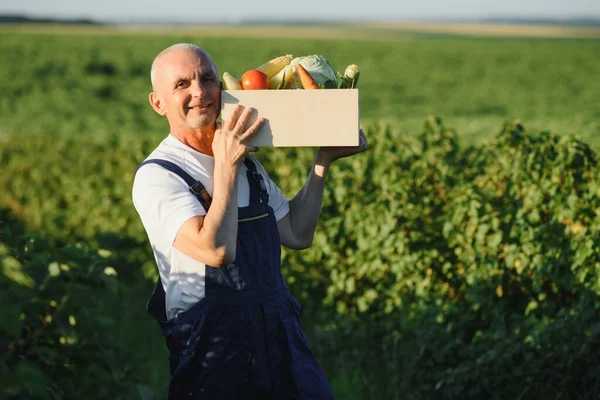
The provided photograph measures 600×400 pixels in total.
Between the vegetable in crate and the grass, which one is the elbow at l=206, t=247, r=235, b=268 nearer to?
the vegetable in crate

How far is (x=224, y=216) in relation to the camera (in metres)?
2.51

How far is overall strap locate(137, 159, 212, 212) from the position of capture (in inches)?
106

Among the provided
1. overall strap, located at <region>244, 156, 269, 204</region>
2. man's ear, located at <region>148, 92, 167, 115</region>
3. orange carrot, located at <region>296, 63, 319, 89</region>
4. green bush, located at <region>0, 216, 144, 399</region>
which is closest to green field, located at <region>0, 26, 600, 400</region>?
green bush, located at <region>0, 216, 144, 399</region>

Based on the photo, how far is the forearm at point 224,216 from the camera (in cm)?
250

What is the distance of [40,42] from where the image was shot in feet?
177

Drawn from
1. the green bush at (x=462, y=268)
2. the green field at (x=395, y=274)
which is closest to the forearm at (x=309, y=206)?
the green field at (x=395, y=274)

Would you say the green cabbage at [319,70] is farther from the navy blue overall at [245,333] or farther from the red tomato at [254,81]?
the navy blue overall at [245,333]

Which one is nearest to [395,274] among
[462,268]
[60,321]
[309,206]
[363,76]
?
[462,268]

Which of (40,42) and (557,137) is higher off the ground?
(40,42)

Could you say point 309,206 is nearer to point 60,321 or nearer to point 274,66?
point 274,66

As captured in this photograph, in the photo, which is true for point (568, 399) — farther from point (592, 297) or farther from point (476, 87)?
point (476, 87)

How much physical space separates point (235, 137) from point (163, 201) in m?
→ 0.30

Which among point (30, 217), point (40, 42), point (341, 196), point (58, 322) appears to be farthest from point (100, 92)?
point (58, 322)

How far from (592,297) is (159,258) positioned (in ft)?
8.44
